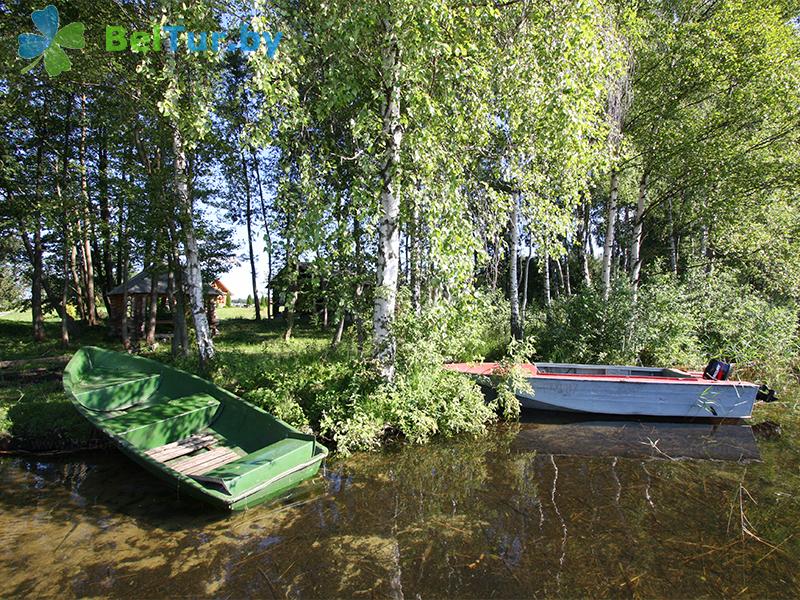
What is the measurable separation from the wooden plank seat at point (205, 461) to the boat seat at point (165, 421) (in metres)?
0.76

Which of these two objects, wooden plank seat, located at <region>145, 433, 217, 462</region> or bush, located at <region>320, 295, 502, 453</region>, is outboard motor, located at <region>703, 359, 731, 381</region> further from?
wooden plank seat, located at <region>145, 433, 217, 462</region>

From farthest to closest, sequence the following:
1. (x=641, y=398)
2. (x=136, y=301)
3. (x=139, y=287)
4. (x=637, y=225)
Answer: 1. (x=139, y=287)
2. (x=136, y=301)
3. (x=637, y=225)
4. (x=641, y=398)

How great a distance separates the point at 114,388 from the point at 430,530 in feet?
20.8

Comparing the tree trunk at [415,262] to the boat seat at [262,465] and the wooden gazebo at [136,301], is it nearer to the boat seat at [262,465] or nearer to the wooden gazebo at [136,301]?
the boat seat at [262,465]

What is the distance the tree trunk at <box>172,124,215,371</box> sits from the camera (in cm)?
1024

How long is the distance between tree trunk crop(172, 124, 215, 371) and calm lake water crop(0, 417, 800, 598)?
323 centimetres

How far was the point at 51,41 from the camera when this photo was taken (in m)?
10.0

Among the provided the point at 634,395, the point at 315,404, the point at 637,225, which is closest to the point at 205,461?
the point at 315,404

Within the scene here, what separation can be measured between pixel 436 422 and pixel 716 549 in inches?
177

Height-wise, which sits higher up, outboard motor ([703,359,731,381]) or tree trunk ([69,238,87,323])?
tree trunk ([69,238,87,323])

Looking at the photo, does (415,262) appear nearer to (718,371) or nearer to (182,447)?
(182,447)

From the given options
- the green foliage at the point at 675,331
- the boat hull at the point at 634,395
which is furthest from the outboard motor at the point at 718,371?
the green foliage at the point at 675,331

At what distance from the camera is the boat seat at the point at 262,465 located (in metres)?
5.28

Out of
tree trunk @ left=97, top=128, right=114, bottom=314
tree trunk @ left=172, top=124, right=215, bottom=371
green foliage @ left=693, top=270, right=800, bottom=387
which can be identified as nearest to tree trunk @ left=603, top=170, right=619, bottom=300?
green foliage @ left=693, top=270, right=800, bottom=387
